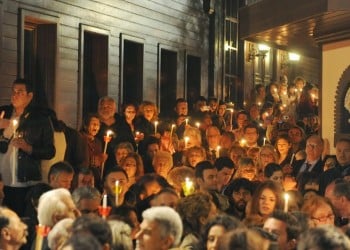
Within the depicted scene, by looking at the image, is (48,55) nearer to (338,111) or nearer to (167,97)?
(338,111)

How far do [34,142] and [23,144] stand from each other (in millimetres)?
227

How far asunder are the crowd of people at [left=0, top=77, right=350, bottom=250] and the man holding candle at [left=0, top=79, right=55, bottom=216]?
0.4 inches

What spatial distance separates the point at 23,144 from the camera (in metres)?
9.39

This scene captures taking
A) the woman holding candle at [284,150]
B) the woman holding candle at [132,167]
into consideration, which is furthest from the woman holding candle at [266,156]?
the woman holding candle at [132,167]

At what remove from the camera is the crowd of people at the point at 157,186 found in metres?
6.24

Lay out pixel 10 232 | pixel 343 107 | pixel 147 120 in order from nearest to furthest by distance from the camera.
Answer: pixel 10 232, pixel 343 107, pixel 147 120

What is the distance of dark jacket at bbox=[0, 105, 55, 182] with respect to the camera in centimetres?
959

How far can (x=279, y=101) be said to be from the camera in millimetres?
22672

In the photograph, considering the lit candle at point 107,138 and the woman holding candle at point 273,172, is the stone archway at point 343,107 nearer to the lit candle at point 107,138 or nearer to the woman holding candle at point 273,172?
the woman holding candle at point 273,172

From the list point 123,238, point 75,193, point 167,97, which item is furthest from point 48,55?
point 123,238

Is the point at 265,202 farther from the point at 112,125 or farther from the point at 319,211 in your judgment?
the point at 112,125

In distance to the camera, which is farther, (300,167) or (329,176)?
(300,167)

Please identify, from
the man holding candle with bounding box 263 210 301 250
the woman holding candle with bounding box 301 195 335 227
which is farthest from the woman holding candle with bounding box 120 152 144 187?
the man holding candle with bounding box 263 210 301 250

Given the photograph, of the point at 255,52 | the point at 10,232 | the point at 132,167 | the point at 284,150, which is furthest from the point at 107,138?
the point at 255,52
